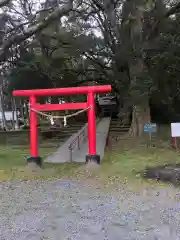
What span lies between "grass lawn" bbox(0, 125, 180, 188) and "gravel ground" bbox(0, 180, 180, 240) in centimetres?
125

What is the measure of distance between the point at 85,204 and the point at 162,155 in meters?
6.21

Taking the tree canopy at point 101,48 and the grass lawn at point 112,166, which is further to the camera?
the tree canopy at point 101,48

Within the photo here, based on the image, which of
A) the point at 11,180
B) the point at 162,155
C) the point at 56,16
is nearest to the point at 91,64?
the point at 56,16

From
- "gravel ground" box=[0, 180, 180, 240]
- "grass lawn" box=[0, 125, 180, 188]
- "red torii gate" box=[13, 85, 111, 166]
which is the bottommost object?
"grass lawn" box=[0, 125, 180, 188]

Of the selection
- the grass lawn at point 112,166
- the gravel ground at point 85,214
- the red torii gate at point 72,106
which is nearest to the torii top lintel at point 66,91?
the red torii gate at point 72,106

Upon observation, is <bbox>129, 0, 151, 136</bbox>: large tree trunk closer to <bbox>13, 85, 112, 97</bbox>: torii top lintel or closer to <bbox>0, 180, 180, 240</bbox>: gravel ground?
<bbox>13, 85, 112, 97</bbox>: torii top lintel

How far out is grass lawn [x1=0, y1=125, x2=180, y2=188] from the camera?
9.02 meters

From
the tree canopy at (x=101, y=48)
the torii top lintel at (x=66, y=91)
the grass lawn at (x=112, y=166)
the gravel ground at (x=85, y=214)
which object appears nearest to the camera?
the gravel ground at (x=85, y=214)

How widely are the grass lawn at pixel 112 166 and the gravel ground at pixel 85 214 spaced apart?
1247 mm

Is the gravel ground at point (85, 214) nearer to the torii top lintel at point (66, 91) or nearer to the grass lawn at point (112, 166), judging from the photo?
the grass lawn at point (112, 166)

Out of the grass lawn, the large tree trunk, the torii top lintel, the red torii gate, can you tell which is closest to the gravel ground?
the grass lawn

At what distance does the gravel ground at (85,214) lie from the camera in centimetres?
474

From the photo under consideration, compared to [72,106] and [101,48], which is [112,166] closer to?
[72,106]

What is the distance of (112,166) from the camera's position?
1037cm
